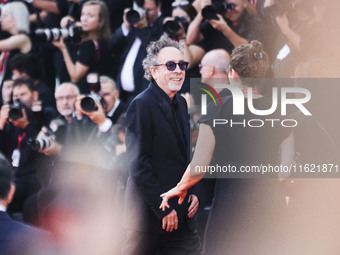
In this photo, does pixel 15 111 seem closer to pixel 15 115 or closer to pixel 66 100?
pixel 15 115

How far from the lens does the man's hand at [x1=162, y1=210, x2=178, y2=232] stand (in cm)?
326

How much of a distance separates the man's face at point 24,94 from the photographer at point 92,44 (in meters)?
0.35

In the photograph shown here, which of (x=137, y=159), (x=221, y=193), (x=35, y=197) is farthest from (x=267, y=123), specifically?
(x=35, y=197)

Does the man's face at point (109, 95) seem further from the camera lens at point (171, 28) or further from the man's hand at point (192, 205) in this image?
the man's hand at point (192, 205)

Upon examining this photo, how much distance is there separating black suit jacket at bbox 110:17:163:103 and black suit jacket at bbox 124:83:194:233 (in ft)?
4.25

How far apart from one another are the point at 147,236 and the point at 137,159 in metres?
0.41

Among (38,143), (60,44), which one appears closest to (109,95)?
(38,143)

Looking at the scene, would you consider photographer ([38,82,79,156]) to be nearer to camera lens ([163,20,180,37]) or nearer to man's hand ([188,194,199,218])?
camera lens ([163,20,180,37])

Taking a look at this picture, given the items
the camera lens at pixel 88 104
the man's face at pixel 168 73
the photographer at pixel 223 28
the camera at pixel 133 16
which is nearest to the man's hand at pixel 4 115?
the camera lens at pixel 88 104

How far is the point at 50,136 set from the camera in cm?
456

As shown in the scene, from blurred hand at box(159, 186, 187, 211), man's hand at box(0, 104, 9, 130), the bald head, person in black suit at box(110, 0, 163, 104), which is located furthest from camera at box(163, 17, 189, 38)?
blurred hand at box(159, 186, 187, 211)

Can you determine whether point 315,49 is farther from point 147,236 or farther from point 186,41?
point 147,236

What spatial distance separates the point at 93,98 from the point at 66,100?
446 mm

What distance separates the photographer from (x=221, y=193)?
3158mm
